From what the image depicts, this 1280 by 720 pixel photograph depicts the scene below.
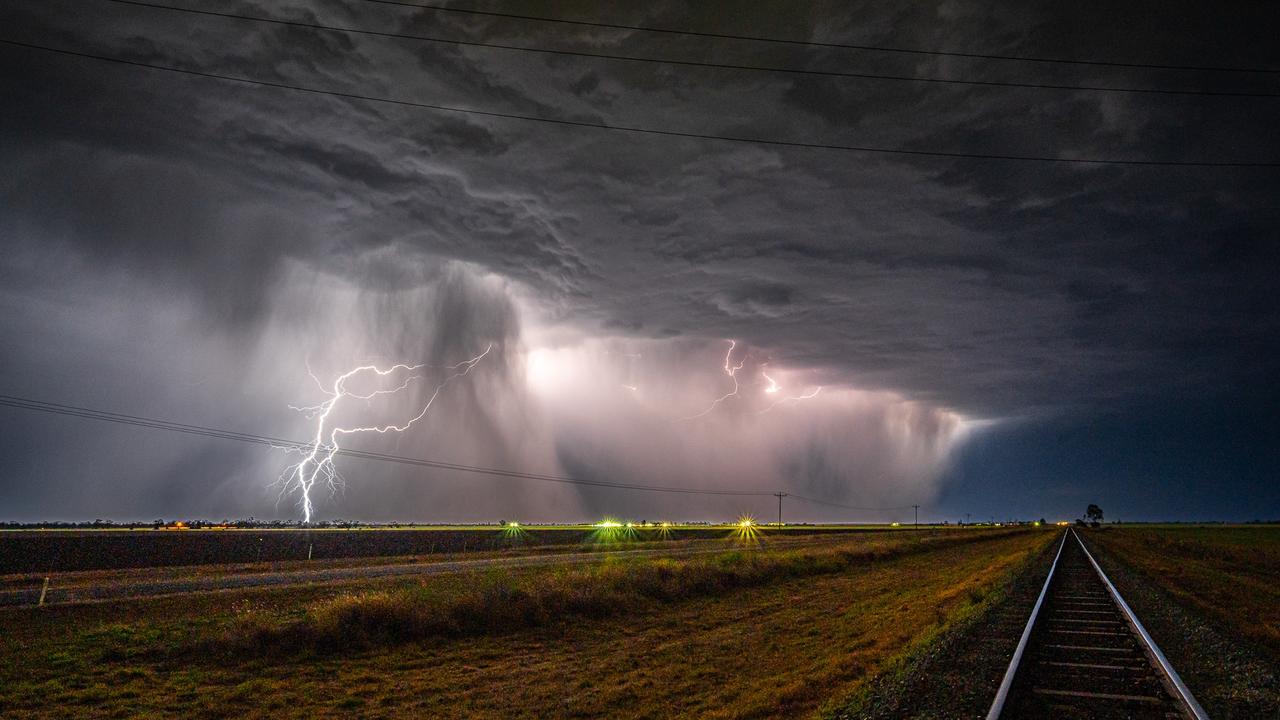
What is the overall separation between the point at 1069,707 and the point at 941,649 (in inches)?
146

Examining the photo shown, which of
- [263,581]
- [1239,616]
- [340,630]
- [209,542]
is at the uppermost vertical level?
[1239,616]

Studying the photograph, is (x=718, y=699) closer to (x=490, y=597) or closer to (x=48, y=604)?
(x=490, y=597)

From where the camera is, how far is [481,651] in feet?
51.5

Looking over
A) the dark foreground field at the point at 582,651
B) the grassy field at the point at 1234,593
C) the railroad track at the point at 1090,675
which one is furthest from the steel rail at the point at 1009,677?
the grassy field at the point at 1234,593

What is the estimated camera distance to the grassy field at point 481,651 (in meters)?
11.4

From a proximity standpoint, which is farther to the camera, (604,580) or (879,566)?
(879,566)

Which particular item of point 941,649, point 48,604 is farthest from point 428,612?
point 48,604

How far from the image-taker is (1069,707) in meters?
7.98

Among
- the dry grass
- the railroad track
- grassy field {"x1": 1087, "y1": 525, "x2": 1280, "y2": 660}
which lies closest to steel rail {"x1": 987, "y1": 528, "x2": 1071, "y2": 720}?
the railroad track

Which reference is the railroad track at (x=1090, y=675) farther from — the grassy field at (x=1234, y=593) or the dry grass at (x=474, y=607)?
the dry grass at (x=474, y=607)

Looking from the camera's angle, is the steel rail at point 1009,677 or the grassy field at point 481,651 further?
the grassy field at point 481,651

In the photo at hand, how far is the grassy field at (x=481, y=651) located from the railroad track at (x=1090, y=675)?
247cm

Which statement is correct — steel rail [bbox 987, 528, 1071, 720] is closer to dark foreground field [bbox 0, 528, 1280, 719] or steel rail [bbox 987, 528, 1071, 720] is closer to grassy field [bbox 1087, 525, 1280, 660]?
dark foreground field [bbox 0, 528, 1280, 719]

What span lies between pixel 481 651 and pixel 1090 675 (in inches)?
503
